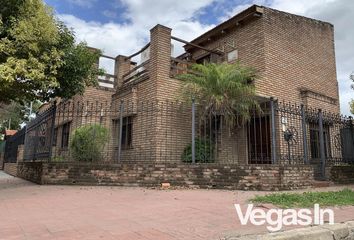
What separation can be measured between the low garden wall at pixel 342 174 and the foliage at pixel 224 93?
133 inches

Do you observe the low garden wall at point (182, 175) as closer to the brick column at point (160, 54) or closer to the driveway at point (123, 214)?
the driveway at point (123, 214)

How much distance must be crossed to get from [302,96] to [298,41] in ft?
7.89

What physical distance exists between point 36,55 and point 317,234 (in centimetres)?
728

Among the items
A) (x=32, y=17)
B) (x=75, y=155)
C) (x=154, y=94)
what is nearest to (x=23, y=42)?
(x=32, y=17)

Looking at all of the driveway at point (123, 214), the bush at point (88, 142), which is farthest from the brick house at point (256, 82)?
the driveway at point (123, 214)

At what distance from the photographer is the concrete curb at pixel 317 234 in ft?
12.8

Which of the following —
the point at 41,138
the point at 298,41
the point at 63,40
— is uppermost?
the point at 298,41

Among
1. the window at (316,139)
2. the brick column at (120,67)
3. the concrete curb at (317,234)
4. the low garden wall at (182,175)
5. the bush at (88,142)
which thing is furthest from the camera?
the brick column at (120,67)

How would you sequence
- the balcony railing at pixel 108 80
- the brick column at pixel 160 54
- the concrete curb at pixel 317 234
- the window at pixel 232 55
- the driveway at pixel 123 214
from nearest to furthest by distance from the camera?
the concrete curb at pixel 317 234 → the driveway at pixel 123 214 → the brick column at pixel 160 54 → the window at pixel 232 55 → the balcony railing at pixel 108 80

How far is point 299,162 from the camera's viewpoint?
Answer: 1030 centimetres

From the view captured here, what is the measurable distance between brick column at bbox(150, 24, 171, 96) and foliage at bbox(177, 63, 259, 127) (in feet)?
4.47

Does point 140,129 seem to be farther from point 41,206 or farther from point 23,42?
point 41,206

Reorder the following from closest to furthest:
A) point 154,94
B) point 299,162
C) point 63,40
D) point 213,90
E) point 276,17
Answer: point 63,40
point 299,162
point 213,90
point 154,94
point 276,17

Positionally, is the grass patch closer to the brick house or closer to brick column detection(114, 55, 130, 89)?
the brick house
